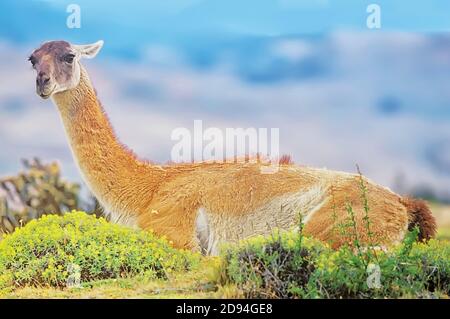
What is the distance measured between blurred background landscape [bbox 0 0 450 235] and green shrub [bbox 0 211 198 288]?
382 millimetres

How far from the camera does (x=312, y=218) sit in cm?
431

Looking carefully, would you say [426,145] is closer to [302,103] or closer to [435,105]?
[435,105]

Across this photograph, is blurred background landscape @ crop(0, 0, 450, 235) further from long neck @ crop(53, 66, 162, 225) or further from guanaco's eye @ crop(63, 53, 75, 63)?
long neck @ crop(53, 66, 162, 225)

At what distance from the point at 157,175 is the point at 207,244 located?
53cm

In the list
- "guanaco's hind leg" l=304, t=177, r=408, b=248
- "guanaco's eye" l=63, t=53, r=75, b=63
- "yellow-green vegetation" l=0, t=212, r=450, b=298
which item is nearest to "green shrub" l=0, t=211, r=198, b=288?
"yellow-green vegetation" l=0, t=212, r=450, b=298

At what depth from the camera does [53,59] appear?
436cm

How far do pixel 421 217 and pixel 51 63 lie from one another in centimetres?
209

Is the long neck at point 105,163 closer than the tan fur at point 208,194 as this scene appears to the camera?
No

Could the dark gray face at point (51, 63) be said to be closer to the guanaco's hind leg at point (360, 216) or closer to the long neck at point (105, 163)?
the long neck at point (105, 163)

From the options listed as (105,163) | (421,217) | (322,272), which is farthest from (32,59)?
(421,217)

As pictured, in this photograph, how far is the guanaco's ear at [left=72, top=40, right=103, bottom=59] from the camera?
14.0ft

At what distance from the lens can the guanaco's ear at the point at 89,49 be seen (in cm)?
426

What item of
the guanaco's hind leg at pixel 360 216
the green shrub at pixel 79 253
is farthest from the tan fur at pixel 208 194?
the green shrub at pixel 79 253

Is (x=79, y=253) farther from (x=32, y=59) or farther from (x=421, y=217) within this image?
(x=421, y=217)
